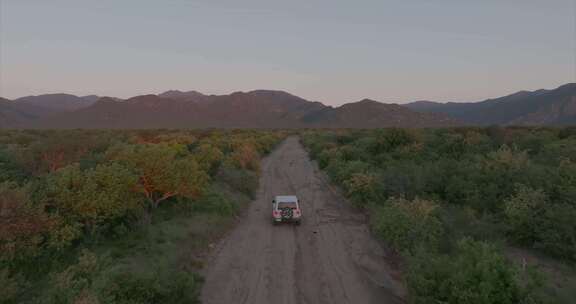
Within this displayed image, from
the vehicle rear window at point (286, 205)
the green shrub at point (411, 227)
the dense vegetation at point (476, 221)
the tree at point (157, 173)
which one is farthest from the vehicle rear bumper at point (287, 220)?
the green shrub at point (411, 227)

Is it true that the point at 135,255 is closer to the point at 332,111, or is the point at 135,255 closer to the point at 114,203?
the point at 114,203

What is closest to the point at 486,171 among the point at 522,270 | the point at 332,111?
the point at 522,270

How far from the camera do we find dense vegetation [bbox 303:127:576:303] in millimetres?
8344

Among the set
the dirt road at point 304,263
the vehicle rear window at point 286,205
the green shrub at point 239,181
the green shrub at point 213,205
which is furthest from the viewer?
the green shrub at point 239,181

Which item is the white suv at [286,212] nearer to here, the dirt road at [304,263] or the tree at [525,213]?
the dirt road at [304,263]

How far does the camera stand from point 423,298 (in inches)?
356

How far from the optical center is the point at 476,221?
14.5 meters

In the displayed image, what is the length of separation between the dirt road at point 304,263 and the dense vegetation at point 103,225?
902 millimetres

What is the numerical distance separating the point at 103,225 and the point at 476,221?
43.4 feet

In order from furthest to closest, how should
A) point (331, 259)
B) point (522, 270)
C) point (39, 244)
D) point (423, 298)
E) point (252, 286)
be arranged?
point (331, 259) < point (252, 286) < point (39, 244) < point (423, 298) < point (522, 270)

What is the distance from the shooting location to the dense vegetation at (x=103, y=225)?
895cm

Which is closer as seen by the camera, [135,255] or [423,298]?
[423,298]

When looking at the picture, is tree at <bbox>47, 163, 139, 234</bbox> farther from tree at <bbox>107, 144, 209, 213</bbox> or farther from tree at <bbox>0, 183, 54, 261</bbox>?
tree at <bbox>0, 183, 54, 261</bbox>

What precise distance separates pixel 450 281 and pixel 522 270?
4.86 ft
